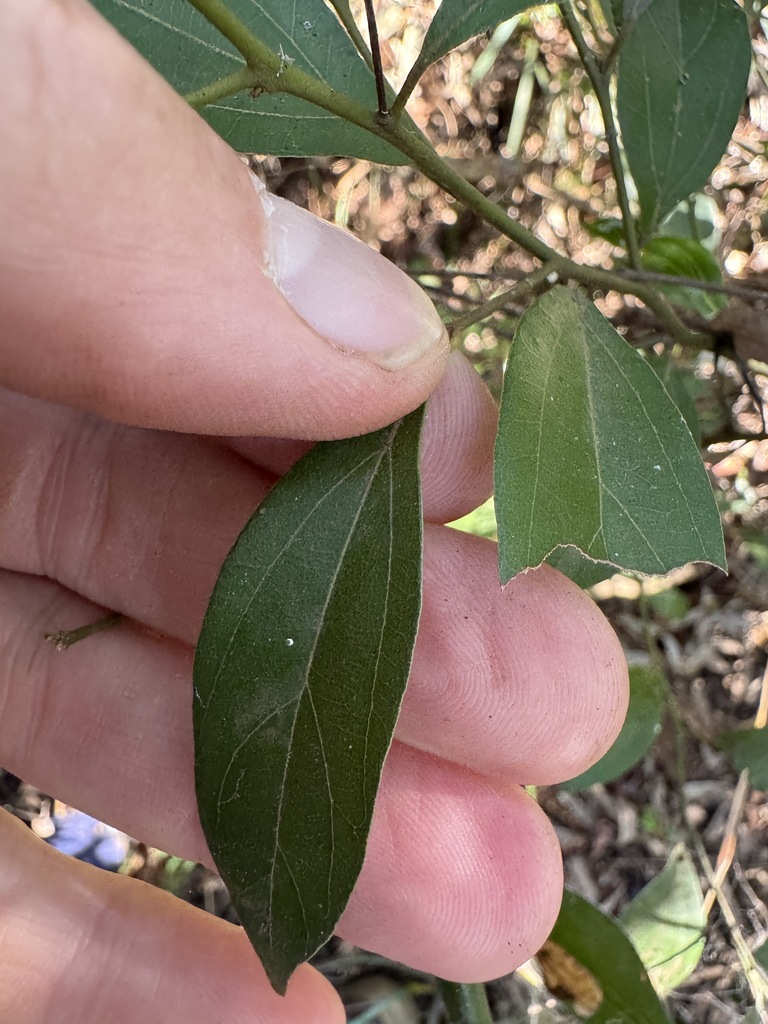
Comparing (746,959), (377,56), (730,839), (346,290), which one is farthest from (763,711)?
(377,56)

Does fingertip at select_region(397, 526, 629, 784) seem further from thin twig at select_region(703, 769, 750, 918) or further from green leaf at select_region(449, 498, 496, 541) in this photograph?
thin twig at select_region(703, 769, 750, 918)

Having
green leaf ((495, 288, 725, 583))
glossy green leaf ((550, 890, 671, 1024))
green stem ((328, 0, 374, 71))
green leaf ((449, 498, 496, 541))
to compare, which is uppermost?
green stem ((328, 0, 374, 71))

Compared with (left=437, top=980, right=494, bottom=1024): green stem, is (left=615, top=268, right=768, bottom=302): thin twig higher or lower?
higher

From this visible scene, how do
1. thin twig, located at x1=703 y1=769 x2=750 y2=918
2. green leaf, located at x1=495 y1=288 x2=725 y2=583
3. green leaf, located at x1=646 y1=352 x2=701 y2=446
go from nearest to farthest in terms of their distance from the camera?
green leaf, located at x1=495 y1=288 x2=725 y2=583
green leaf, located at x1=646 y1=352 x2=701 y2=446
thin twig, located at x1=703 y1=769 x2=750 y2=918

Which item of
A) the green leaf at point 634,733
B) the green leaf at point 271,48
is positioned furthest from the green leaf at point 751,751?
the green leaf at point 271,48

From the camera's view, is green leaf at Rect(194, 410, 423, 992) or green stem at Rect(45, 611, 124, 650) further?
green stem at Rect(45, 611, 124, 650)

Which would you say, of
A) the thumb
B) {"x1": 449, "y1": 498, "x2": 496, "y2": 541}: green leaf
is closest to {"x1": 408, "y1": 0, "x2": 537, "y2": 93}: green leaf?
the thumb

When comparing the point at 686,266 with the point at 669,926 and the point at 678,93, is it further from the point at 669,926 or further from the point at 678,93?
the point at 669,926
